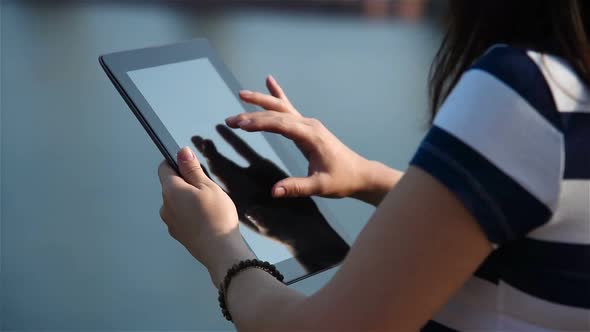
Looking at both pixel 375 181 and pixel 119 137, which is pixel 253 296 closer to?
pixel 375 181

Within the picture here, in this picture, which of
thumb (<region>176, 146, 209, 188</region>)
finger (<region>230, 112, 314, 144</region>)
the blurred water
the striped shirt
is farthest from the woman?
the blurred water

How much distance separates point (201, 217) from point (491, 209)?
0.96 ft

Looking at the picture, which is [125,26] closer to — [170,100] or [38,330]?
[38,330]

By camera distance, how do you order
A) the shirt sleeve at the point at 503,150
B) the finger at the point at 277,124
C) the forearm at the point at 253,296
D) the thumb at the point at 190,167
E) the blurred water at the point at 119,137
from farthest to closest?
the blurred water at the point at 119,137 → the finger at the point at 277,124 → the thumb at the point at 190,167 → the forearm at the point at 253,296 → the shirt sleeve at the point at 503,150

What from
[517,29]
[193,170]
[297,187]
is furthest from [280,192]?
[517,29]

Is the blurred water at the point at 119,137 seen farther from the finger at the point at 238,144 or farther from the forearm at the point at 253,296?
the forearm at the point at 253,296

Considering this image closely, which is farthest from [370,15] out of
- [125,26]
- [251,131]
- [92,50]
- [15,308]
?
[251,131]

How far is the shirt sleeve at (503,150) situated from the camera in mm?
523

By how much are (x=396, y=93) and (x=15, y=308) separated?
2.24 metres

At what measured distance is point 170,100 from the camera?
2.89 ft

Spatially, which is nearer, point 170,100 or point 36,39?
point 170,100

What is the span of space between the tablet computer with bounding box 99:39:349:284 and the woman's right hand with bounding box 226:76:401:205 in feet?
0.06

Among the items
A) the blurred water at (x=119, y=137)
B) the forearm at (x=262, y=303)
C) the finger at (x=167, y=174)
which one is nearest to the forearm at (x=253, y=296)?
the forearm at (x=262, y=303)

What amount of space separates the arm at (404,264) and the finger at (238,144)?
35cm
